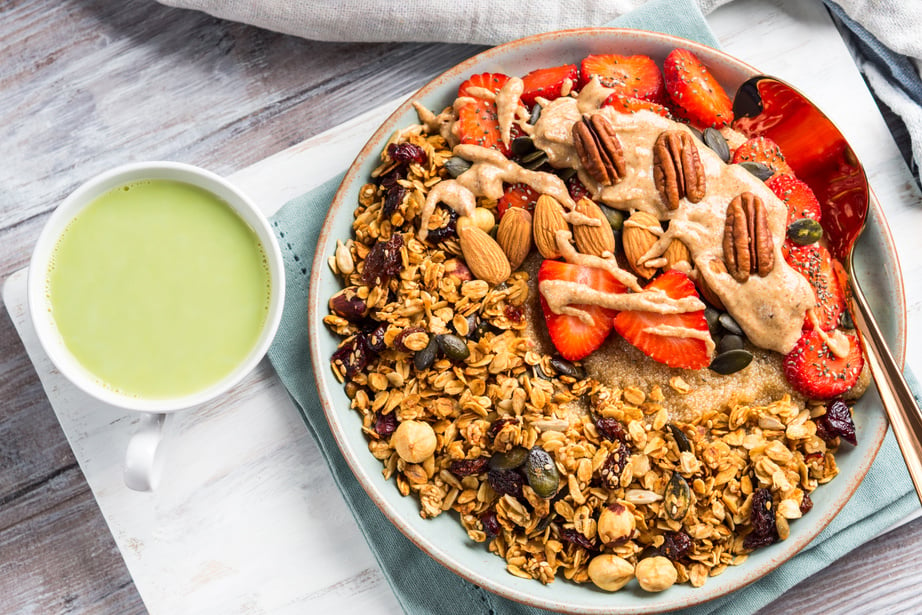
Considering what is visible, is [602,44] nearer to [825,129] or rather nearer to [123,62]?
[825,129]

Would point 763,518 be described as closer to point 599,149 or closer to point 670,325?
point 670,325

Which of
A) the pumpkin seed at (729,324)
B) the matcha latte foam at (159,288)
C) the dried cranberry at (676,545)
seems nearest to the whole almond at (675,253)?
the pumpkin seed at (729,324)

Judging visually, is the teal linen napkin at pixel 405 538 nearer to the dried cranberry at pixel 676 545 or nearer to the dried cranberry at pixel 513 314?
the dried cranberry at pixel 676 545

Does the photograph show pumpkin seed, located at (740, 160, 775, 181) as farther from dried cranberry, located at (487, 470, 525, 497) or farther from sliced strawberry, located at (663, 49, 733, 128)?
dried cranberry, located at (487, 470, 525, 497)

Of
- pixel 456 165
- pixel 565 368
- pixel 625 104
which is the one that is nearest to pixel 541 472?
pixel 565 368

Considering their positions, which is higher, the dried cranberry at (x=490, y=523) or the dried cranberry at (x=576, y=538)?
the dried cranberry at (x=576, y=538)

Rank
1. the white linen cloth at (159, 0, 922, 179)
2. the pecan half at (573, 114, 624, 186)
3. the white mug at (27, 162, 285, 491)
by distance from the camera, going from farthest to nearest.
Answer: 1. the white linen cloth at (159, 0, 922, 179)
2. the pecan half at (573, 114, 624, 186)
3. the white mug at (27, 162, 285, 491)

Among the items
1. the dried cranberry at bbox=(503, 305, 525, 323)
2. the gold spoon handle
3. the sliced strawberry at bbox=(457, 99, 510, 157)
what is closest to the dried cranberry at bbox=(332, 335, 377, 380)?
the dried cranberry at bbox=(503, 305, 525, 323)
